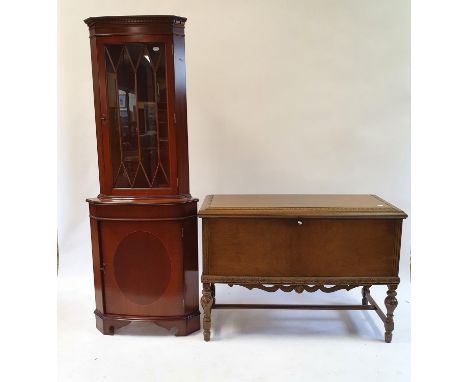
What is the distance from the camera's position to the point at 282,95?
2.95 metres

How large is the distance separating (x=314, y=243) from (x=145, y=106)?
4.01 feet

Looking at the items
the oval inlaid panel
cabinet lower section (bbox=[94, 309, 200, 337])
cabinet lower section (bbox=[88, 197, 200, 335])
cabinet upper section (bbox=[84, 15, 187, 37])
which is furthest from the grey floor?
cabinet upper section (bbox=[84, 15, 187, 37])

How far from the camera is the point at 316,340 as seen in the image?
7.90 ft

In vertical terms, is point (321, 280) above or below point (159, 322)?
above

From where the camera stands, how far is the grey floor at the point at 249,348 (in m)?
2.10

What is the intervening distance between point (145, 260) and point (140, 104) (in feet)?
2.94

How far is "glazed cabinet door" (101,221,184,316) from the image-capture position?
93.5 inches

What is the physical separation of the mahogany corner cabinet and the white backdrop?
0.69 m

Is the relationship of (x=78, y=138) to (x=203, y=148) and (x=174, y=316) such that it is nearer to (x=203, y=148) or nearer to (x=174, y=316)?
(x=203, y=148)

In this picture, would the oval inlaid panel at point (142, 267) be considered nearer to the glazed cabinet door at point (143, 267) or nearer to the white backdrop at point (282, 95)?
the glazed cabinet door at point (143, 267)

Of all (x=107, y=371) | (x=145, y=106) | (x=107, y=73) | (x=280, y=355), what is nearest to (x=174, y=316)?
(x=107, y=371)

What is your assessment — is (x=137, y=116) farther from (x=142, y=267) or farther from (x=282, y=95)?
(x=282, y=95)

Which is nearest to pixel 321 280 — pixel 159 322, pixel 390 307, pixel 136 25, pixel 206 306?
pixel 390 307

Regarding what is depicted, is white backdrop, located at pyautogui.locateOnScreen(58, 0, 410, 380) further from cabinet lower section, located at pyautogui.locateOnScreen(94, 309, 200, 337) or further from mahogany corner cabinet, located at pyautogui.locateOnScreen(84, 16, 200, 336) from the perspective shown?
cabinet lower section, located at pyautogui.locateOnScreen(94, 309, 200, 337)
